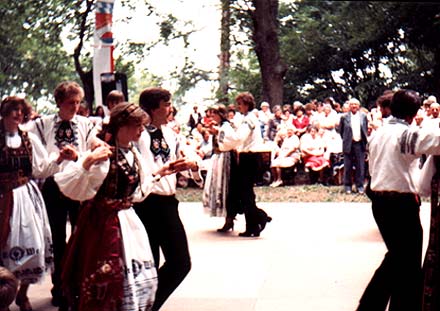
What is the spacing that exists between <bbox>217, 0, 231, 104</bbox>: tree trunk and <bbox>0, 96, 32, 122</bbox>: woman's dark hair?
1049 millimetres

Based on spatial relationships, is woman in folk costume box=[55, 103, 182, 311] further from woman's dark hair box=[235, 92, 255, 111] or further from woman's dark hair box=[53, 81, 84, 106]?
woman's dark hair box=[53, 81, 84, 106]

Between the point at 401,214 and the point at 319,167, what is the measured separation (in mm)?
9059

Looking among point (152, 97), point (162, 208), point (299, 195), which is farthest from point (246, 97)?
point (299, 195)

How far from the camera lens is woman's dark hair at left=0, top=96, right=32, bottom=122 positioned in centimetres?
477

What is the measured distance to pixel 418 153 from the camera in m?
4.41

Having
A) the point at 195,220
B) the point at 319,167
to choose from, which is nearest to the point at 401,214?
the point at 195,220

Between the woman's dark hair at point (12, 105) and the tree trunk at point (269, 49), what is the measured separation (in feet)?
4.86

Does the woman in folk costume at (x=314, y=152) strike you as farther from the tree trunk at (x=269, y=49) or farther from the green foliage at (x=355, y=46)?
the green foliage at (x=355, y=46)

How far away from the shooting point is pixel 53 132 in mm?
5551

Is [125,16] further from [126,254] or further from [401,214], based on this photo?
[401,214]

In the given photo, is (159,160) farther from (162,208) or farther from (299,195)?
(299,195)

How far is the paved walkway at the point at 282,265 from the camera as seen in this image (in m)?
5.85

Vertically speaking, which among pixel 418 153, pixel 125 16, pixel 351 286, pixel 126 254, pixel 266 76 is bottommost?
pixel 351 286

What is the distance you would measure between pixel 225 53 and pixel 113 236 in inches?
37.6
